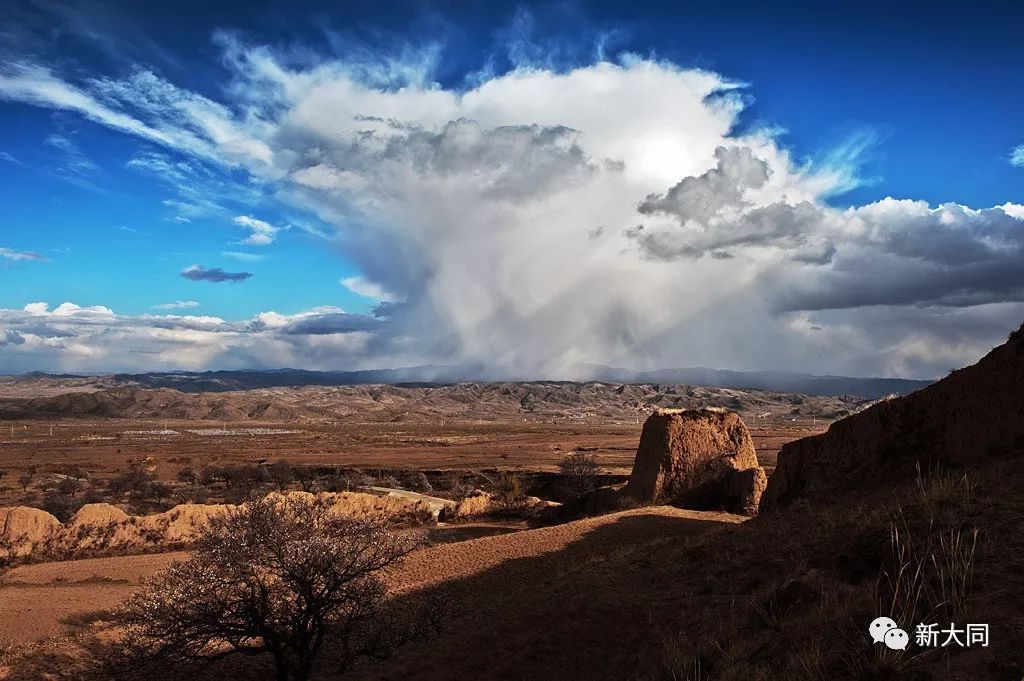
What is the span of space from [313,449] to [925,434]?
75314 millimetres

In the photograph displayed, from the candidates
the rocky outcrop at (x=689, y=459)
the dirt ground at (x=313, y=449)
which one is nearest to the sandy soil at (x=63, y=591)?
the rocky outcrop at (x=689, y=459)

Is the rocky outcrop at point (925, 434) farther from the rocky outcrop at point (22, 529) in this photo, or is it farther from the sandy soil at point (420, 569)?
the rocky outcrop at point (22, 529)

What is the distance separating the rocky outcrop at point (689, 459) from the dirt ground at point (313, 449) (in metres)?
21.3

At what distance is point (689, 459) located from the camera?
29.5 metres

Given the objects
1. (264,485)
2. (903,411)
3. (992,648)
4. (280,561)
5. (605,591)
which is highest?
(903,411)

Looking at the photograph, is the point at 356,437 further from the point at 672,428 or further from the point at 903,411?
the point at 903,411

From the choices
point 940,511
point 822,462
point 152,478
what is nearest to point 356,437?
point 152,478

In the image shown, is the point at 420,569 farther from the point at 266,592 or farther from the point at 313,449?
the point at 313,449

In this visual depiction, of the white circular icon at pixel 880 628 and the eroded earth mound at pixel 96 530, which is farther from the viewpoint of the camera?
the eroded earth mound at pixel 96 530

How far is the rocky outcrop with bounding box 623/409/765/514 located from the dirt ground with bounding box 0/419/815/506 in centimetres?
2127

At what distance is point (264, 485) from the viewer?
50969 millimetres

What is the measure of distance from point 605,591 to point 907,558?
6.36m

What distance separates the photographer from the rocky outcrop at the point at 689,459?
2770cm

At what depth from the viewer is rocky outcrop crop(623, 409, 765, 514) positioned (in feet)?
90.9
